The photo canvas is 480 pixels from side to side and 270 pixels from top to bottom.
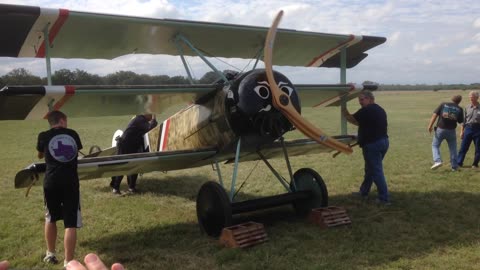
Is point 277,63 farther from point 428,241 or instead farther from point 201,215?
point 428,241

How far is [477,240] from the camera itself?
198 inches

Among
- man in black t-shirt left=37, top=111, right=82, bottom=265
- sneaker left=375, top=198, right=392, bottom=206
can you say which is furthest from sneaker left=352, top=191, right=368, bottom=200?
man in black t-shirt left=37, top=111, right=82, bottom=265

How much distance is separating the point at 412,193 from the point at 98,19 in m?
5.78

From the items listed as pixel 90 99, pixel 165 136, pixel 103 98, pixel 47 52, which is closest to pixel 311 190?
pixel 165 136

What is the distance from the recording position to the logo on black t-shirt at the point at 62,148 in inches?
176

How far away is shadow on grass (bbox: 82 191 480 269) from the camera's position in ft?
15.2

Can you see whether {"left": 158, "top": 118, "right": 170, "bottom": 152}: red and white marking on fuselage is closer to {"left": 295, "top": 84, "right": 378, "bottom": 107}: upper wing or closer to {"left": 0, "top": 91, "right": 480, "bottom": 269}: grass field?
{"left": 0, "top": 91, "right": 480, "bottom": 269}: grass field

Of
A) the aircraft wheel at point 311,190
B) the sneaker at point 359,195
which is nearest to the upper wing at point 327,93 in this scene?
the aircraft wheel at point 311,190

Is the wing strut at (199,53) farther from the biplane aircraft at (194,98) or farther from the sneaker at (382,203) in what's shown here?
the sneaker at (382,203)

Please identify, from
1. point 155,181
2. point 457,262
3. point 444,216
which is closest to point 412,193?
point 444,216

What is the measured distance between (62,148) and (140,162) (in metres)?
1.20

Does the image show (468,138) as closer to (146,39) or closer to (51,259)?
(146,39)

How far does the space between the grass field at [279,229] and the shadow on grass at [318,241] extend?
0.01 meters

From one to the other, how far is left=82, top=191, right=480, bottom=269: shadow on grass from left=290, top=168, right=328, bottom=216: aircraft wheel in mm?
200
